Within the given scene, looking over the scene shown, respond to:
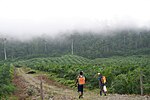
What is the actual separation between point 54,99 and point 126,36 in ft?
363

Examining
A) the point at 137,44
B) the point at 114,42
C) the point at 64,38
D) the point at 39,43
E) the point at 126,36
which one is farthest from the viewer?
the point at 64,38

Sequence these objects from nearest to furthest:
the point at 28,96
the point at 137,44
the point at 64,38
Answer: the point at 28,96 → the point at 137,44 → the point at 64,38

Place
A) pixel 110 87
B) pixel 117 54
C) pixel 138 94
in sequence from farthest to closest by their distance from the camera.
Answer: pixel 117 54, pixel 110 87, pixel 138 94

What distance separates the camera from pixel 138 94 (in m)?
21.9

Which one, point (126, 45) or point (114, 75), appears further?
point (126, 45)

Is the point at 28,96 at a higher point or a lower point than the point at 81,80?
lower

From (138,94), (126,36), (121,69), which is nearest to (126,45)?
(126,36)

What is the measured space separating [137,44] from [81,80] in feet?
311

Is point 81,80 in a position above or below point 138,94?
above

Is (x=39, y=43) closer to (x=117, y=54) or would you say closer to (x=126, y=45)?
(x=126, y=45)

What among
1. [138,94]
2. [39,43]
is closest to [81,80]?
[138,94]

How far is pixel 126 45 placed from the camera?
4540 inches

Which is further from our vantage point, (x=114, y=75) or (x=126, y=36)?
(x=126, y=36)

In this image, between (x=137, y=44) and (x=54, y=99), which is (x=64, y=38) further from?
(x=54, y=99)
